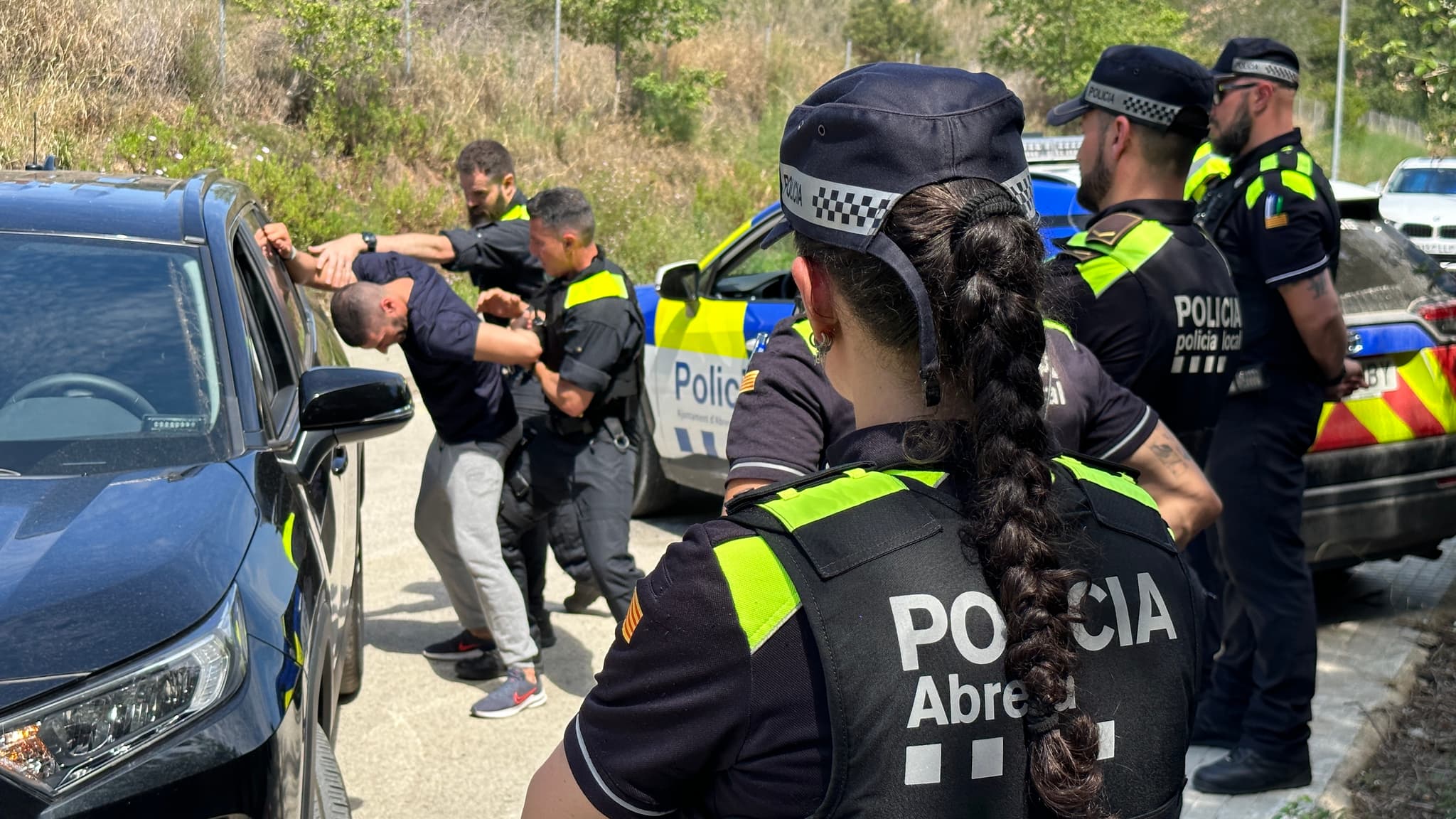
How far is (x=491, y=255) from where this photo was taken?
222 inches

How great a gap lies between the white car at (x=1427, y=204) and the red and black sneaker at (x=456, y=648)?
14.7 meters

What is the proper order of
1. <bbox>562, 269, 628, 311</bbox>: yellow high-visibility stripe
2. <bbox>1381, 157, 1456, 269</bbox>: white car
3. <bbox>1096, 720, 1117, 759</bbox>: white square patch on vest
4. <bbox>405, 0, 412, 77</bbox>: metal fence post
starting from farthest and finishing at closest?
<bbox>1381, 157, 1456, 269</bbox>: white car, <bbox>405, 0, 412, 77</bbox>: metal fence post, <bbox>562, 269, 628, 311</bbox>: yellow high-visibility stripe, <bbox>1096, 720, 1117, 759</bbox>: white square patch on vest

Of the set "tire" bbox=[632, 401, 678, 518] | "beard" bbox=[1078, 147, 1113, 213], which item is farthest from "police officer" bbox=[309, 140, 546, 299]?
"beard" bbox=[1078, 147, 1113, 213]

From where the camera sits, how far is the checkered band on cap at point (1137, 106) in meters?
3.31

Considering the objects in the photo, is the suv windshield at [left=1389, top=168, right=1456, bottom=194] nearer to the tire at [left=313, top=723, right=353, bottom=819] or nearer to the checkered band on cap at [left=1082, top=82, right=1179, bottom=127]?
the checkered band on cap at [left=1082, top=82, right=1179, bottom=127]

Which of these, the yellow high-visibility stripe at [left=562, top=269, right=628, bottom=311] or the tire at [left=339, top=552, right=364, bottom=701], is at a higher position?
the yellow high-visibility stripe at [left=562, top=269, right=628, bottom=311]

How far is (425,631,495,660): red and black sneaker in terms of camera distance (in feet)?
17.3

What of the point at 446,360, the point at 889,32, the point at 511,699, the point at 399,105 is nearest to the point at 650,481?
the point at 511,699

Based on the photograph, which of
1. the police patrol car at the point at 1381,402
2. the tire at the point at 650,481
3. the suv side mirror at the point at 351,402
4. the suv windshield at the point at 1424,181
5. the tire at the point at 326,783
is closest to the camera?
the tire at the point at 326,783

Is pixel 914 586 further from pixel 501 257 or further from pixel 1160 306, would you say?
pixel 501 257

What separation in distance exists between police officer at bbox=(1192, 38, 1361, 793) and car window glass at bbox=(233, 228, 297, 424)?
2.65 m

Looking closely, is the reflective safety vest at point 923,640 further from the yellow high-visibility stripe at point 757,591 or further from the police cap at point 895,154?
the police cap at point 895,154

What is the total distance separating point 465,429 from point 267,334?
3.84 feet

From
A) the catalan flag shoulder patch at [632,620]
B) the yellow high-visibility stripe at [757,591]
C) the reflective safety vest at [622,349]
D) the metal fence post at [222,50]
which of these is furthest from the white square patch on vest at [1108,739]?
the metal fence post at [222,50]
